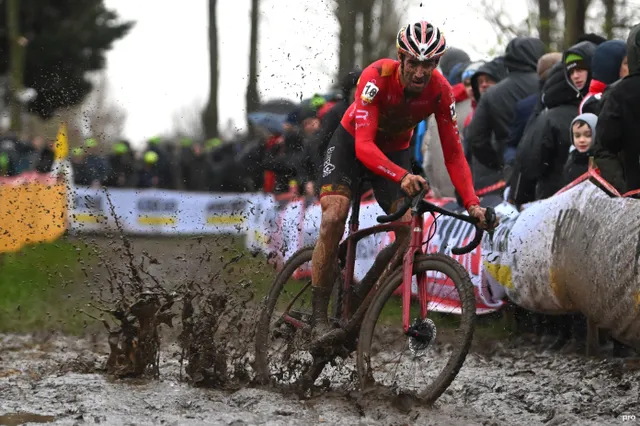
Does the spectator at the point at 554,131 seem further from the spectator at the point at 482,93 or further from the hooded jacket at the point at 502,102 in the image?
the spectator at the point at 482,93

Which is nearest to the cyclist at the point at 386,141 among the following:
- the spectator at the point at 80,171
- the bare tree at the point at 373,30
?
the spectator at the point at 80,171

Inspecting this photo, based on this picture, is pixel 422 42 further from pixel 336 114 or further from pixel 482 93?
pixel 482 93

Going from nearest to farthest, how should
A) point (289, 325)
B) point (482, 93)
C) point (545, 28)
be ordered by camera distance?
point (289, 325) < point (482, 93) < point (545, 28)

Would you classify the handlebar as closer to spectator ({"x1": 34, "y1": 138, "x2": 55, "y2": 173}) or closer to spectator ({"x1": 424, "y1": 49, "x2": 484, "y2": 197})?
spectator ({"x1": 424, "y1": 49, "x2": 484, "y2": 197})

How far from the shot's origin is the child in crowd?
9062 mm

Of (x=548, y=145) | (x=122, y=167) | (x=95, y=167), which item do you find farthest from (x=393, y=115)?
(x=122, y=167)

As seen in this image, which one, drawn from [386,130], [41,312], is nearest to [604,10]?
[41,312]

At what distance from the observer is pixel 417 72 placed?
268 inches

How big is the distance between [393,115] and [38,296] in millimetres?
7418

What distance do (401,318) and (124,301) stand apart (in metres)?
2.14

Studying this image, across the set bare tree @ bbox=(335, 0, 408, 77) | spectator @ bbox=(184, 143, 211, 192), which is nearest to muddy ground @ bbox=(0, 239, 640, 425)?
spectator @ bbox=(184, 143, 211, 192)

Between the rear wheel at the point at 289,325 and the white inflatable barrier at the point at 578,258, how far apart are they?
5.62 ft

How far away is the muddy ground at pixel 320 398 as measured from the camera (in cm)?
616

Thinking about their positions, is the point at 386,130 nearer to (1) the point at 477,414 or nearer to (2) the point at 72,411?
(1) the point at 477,414
